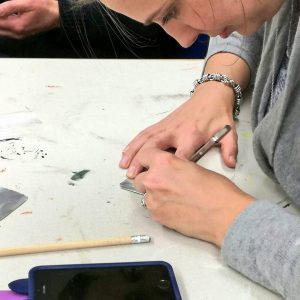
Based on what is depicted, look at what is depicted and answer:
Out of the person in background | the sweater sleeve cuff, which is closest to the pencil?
the sweater sleeve cuff

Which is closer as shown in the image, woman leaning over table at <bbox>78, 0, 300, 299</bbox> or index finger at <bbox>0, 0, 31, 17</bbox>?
woman leaning over table at <bbox>78, 0, 300, 299</bbox>

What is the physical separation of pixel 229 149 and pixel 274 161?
0.09 metres

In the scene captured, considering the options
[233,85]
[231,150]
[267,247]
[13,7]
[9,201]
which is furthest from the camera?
[13,7]

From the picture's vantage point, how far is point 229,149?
785mm

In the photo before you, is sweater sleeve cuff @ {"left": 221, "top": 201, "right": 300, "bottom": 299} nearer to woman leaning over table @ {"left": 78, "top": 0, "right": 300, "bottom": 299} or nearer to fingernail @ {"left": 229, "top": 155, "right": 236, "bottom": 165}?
woman leaning over table @ {"left": 78, "top": 0, "right": 300, "bottom": 299}

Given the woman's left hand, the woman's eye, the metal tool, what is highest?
the woman's eye

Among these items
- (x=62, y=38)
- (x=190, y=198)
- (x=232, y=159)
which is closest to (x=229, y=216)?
(x=190, y=198)

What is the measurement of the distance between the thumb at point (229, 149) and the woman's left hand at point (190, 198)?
0.33 ft

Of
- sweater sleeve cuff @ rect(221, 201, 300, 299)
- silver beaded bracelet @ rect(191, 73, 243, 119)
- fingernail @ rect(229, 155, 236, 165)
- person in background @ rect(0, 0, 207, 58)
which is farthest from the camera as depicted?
person in background @ rect(0, 0, 207, 58)

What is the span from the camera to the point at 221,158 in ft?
2.60

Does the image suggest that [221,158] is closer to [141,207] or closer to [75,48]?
[141,207]

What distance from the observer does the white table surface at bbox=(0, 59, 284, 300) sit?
1.97ft

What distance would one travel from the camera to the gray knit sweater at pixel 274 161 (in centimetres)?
56

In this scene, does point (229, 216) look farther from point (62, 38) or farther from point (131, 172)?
point (62, 38)
